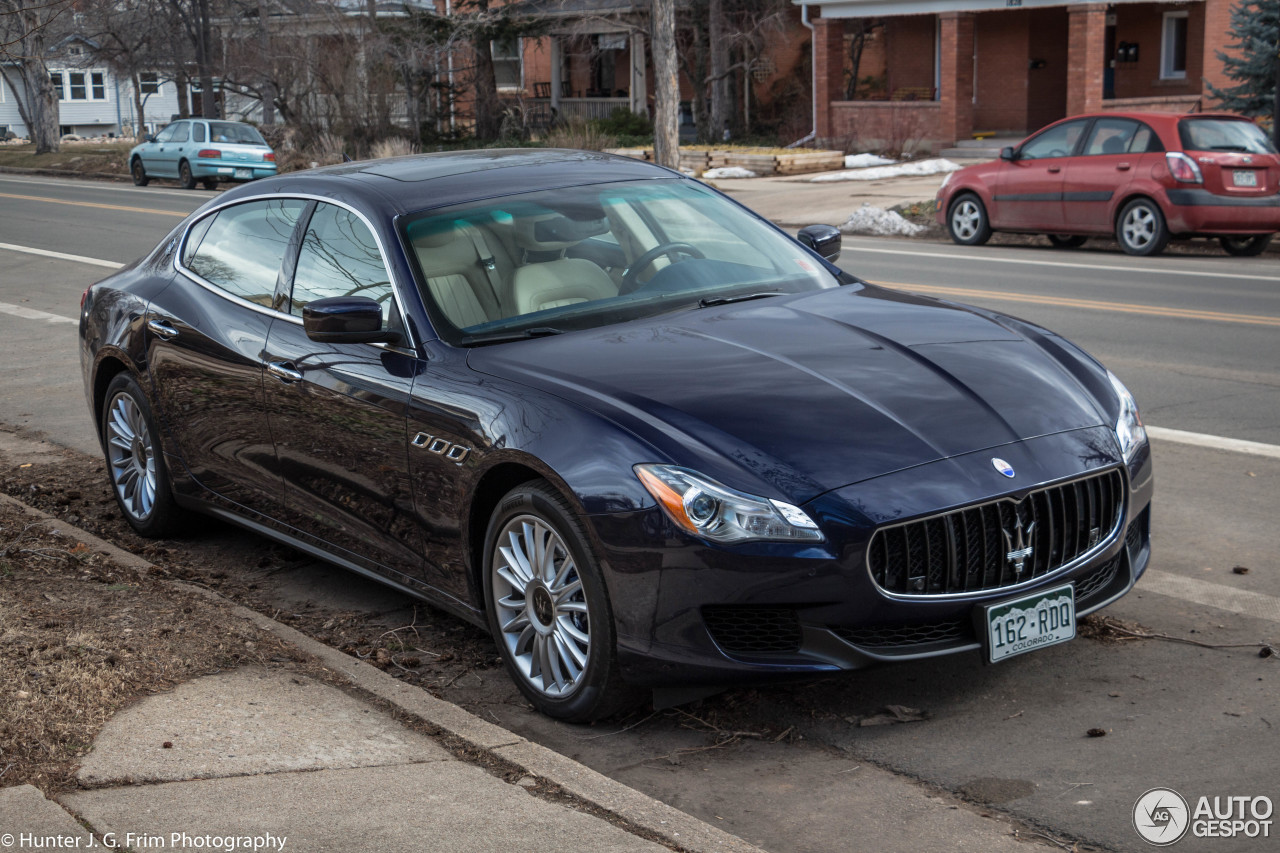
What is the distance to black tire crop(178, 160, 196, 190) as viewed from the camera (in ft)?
111

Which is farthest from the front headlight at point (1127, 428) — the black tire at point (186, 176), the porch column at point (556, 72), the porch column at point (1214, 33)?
the porch column at point (556, 72)

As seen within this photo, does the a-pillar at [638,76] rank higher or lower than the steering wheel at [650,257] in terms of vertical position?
higher

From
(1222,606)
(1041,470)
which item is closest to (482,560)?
(1041,470)

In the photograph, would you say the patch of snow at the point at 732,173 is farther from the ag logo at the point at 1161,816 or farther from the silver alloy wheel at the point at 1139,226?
the ag logo at the point at 1161,816

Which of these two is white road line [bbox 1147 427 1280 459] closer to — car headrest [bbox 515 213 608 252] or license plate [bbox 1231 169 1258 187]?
car headrest [bbox 515 213 608 252]

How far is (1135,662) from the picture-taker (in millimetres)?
4676

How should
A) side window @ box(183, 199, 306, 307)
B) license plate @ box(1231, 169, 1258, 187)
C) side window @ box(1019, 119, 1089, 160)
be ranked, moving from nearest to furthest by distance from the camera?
1. side window @ box(183, 199, 306, 307)
2. license plate @ box(1231, 169, 1258, 187)
3. side window @ box(1019, 119, 1089, 160)

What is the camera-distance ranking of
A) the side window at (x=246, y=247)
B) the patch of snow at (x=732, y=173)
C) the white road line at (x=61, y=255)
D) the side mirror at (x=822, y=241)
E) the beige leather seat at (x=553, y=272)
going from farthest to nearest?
the patch of snow at (x=732, y=173) → the white road line at (x=61, y=255) → the side mirror at (x=822, y=241) → the side window at (x=246, y=247) → the beige leather seat at (x=553, y=272)

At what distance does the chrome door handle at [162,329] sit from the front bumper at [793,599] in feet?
9.51

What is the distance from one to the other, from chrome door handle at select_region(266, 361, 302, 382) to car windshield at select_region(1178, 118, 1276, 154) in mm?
13688

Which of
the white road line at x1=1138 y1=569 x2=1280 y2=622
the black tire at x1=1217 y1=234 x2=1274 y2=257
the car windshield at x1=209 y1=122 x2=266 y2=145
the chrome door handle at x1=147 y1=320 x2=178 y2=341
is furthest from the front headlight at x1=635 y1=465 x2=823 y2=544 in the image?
the car windshield at x1=209 y1=122 x2=266 y2=145

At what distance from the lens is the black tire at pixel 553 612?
13.5ft

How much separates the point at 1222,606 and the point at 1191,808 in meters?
1.72

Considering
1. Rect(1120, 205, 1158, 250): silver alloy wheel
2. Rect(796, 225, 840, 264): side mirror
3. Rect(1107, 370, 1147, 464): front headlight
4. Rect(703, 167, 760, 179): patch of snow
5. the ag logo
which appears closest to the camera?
the ag logo
